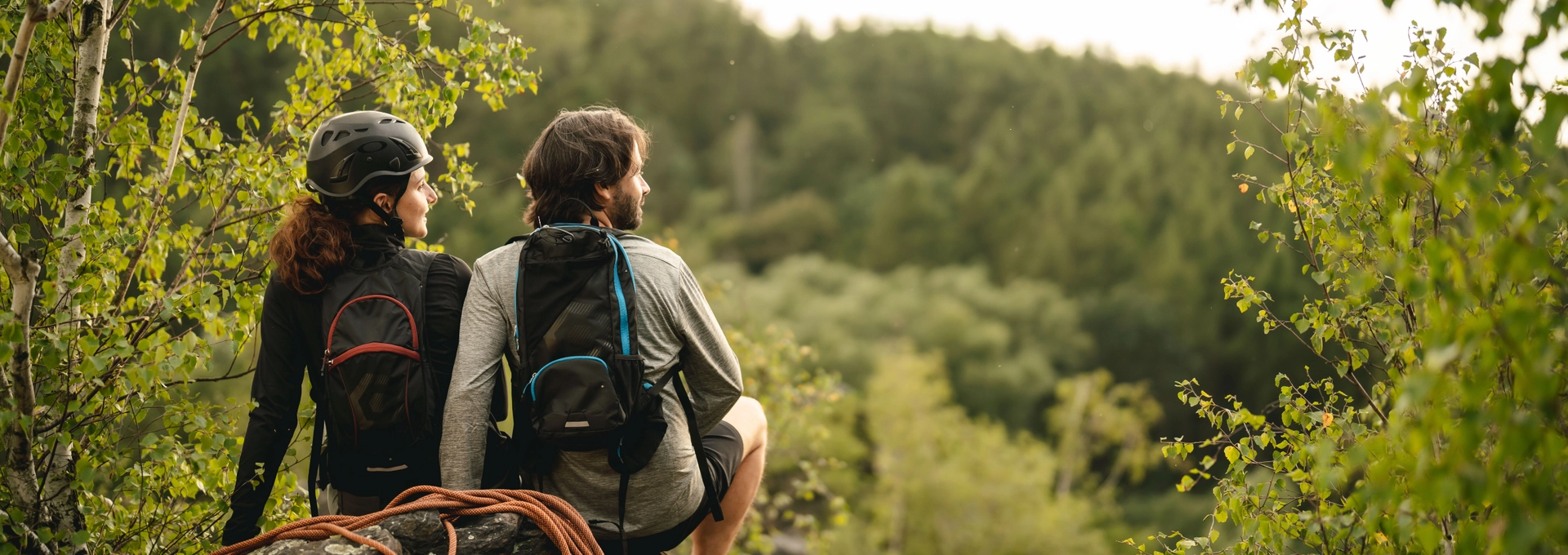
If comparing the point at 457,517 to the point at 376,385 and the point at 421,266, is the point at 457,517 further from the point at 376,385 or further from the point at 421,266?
the point at 421,266

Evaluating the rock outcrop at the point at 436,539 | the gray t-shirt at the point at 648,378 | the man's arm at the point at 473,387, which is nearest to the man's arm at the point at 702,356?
the gray t-shirt at the point at 648,378

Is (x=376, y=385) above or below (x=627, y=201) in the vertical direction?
below

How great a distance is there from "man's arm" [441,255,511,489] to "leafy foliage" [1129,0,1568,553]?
1.73 m

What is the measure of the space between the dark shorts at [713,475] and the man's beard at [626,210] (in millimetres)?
637

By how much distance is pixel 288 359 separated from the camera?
232cm

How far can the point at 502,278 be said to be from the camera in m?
2.32

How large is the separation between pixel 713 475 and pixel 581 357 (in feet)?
1.95

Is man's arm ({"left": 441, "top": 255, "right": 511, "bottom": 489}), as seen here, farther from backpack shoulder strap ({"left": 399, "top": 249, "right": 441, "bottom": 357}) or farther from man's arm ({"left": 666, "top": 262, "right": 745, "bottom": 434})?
man's arm ({"left": 666, "top": 262, "right": 745, "bottom": 434})

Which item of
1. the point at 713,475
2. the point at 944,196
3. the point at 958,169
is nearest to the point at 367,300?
the point at 713,475

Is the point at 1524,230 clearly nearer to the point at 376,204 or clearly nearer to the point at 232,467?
the point at 376,204

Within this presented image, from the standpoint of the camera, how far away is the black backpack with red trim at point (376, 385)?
86.6 inches

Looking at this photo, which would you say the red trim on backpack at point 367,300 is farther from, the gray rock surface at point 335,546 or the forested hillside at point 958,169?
the forested hillside at point 958,169

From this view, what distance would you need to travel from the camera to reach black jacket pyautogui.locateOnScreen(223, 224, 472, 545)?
7.38 feet

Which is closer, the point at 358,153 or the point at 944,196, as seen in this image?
the point at 358,153
